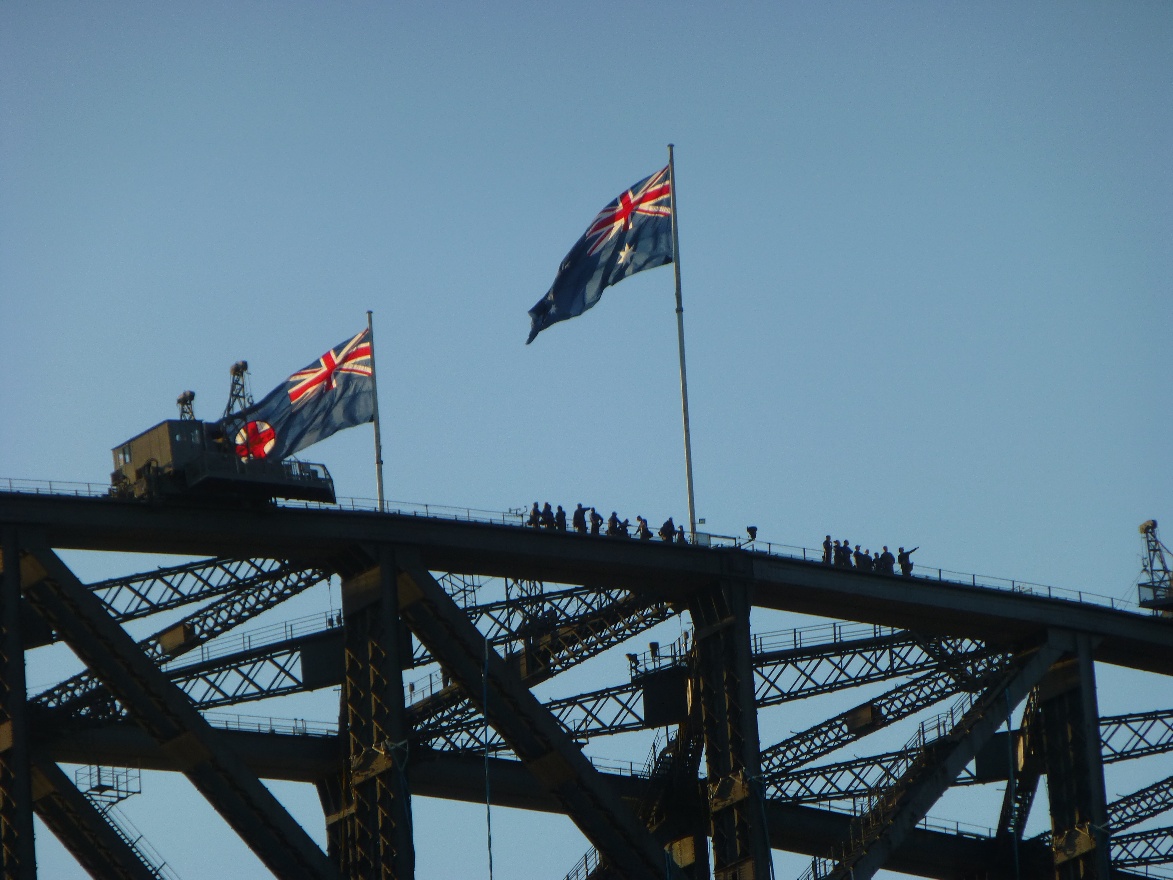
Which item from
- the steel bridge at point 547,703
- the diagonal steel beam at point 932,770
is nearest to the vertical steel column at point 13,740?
the steel bridge at point 547,703

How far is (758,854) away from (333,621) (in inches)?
633

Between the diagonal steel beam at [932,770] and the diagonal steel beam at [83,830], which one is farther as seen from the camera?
the diagonal steel beam at [932,770]

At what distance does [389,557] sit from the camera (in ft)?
233

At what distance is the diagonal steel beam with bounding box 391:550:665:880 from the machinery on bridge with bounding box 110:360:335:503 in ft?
12.3

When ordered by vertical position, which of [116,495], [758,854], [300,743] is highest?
[116,495]

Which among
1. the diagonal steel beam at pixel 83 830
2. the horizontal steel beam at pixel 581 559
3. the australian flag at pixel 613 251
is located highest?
the australian flag at pixel 613 251

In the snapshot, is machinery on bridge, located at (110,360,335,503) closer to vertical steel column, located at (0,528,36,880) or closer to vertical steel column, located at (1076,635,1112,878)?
vertical steel column, located at (0,528,36,880)

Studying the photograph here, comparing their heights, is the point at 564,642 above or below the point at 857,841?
above

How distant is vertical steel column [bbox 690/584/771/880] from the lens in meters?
72.9

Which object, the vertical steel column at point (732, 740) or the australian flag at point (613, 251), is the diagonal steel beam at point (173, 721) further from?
the australian flag at point (613, 251)

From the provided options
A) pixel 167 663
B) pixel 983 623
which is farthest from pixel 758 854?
pixel 167 663

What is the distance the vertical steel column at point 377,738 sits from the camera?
69.1 metres

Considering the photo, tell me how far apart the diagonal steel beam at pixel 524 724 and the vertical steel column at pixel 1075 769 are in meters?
16.7

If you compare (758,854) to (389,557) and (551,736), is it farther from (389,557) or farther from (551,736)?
(389,557)
